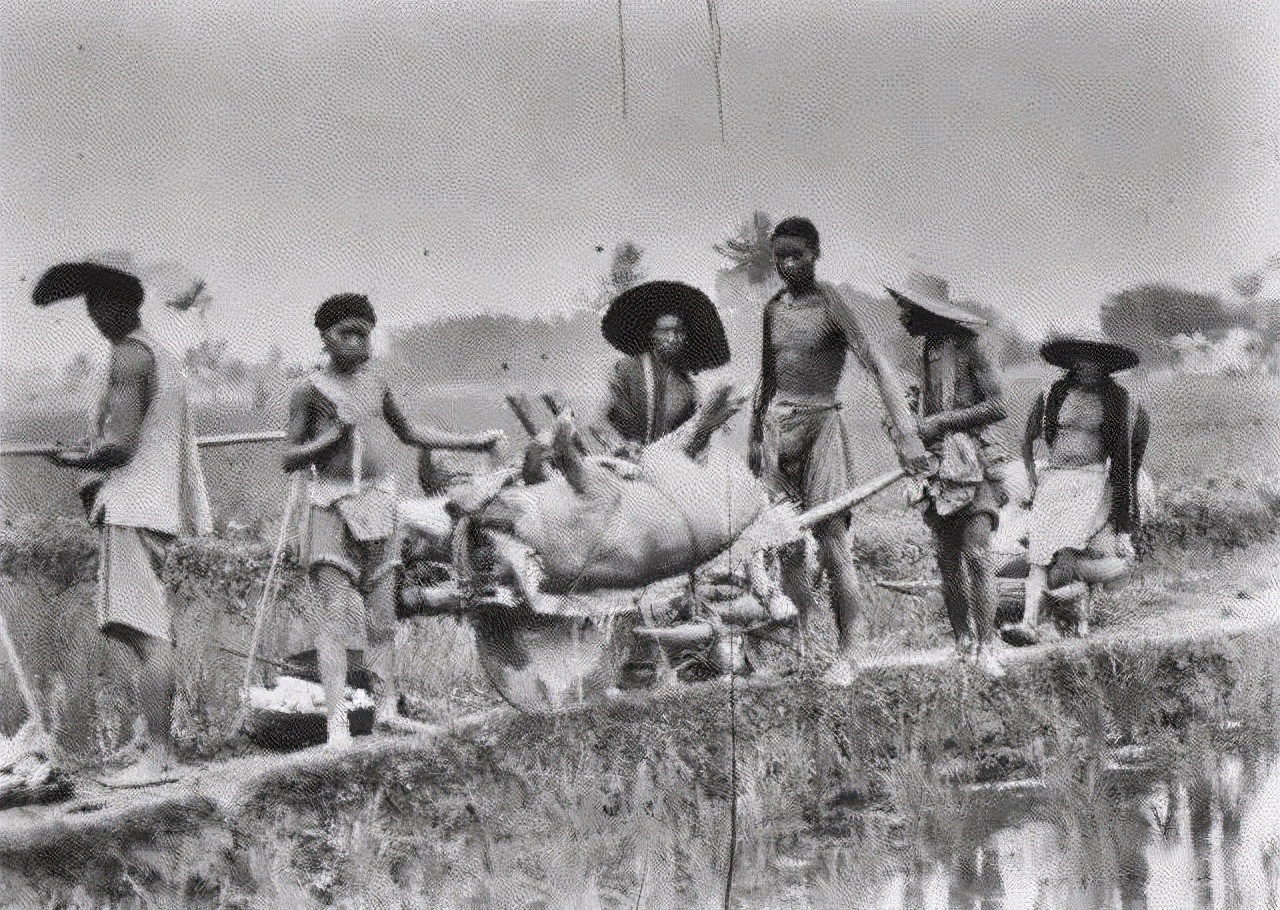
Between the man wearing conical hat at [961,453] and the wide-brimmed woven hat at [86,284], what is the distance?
9.76ft

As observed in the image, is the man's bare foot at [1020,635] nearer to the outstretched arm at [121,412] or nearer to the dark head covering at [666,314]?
the dark head covering at [666,314]

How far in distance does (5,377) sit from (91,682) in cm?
122

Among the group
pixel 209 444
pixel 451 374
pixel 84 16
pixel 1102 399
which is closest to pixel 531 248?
pixel 451 374

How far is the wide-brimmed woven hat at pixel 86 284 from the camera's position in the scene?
628 centimetres

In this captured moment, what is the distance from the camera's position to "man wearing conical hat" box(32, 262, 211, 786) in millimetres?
6160

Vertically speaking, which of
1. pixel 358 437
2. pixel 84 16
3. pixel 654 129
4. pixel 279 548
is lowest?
pixel 279 548

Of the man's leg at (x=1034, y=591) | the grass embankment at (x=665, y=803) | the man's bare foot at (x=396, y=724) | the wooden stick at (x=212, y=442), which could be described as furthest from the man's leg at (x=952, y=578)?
the wooden stick at (x=212, y=442)

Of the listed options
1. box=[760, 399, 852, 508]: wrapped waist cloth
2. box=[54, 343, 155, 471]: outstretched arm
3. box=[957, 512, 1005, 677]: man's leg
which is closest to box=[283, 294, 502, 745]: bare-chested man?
box=[54, 343, 155, 471]: outstretched arm

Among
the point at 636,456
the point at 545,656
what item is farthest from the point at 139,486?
the point at 636,456

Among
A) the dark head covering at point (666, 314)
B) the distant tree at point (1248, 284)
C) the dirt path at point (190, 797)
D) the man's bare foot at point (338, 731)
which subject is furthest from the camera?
the distant tree at point (1248, 284)

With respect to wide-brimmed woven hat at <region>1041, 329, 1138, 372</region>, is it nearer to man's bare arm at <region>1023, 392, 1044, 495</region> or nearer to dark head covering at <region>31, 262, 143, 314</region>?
man's bare arm at <region>1023, 392, 1044, 495</region>

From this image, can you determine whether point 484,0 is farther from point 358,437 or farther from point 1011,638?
point 1011,638

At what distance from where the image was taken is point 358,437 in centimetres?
626

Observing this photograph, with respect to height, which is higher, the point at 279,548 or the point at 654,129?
the point at 654,129
